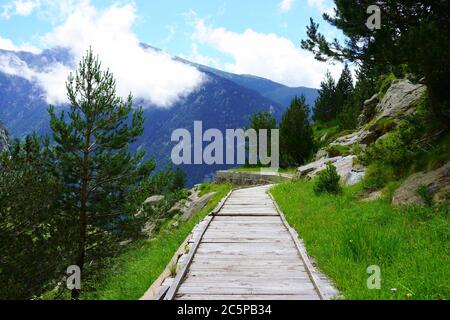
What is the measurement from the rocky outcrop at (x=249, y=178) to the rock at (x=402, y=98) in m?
11.5

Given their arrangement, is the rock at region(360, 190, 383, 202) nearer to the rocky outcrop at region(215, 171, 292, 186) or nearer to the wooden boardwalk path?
the wooden boardwalk path

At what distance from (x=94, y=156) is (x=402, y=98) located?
16.6m

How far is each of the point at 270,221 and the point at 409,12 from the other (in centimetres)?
758

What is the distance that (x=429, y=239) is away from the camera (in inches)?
307

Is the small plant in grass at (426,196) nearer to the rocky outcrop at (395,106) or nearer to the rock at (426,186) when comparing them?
the rock at (426,186)

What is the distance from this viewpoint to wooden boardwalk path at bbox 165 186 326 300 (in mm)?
5863

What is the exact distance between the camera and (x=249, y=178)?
34125mm

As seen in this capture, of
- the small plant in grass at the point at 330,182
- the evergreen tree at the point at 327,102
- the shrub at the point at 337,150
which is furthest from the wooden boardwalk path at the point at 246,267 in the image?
the evergreen tree at the point at 327,102

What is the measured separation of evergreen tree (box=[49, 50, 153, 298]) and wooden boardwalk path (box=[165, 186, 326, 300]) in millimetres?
12831

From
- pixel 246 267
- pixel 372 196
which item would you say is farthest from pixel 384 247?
pixel 372 196

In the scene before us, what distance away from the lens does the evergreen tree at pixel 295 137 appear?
1457 inches

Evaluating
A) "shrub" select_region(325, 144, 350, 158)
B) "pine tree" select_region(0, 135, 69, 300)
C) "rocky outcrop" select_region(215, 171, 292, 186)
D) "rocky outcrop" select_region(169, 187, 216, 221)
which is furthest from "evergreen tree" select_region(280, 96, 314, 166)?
"pine tree" select_region(0, 135, 69, 300)
